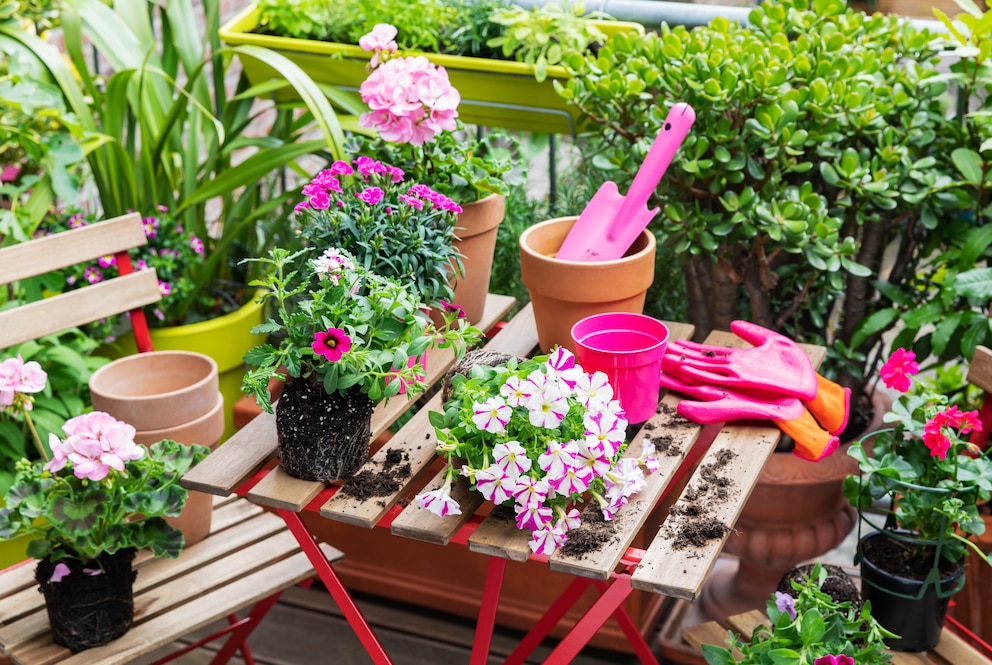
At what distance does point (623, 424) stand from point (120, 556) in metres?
0.91

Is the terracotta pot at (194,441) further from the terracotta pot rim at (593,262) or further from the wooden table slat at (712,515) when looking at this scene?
the wooden table slat at (712,515)

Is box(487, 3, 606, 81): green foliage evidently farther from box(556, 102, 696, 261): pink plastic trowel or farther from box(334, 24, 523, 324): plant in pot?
box(556, 102, 696, 261): pink plastic trowel

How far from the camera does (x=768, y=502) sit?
2268 mm

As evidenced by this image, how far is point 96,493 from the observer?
1706 mm

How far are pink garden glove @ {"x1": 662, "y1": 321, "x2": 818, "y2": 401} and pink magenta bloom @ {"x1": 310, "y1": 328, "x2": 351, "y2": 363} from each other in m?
0.57

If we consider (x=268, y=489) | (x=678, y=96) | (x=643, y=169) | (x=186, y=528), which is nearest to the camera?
(x=268, y=489)

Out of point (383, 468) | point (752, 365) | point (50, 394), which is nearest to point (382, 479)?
point (383, 468)

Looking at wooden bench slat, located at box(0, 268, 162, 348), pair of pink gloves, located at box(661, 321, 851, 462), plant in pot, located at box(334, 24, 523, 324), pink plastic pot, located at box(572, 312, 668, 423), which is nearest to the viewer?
pink plastic pot, located at box(572, 312, 668, 423)

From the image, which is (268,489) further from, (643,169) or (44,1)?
(44,1)

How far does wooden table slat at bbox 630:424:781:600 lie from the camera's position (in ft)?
4.25

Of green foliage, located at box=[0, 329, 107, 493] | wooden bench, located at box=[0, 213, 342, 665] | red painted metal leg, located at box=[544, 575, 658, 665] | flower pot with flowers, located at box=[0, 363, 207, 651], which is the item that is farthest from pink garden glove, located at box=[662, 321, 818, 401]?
green foliage, located at box=[0, 329, 107, 493]

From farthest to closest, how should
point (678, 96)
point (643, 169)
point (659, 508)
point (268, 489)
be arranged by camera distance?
point (659, 508)
point (678, 96)
point (643, 169)
point (268, 489)

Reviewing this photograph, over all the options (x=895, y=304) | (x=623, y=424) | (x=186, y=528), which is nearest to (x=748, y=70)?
(x=895, y=304)

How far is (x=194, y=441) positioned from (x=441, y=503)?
81 centimetres
